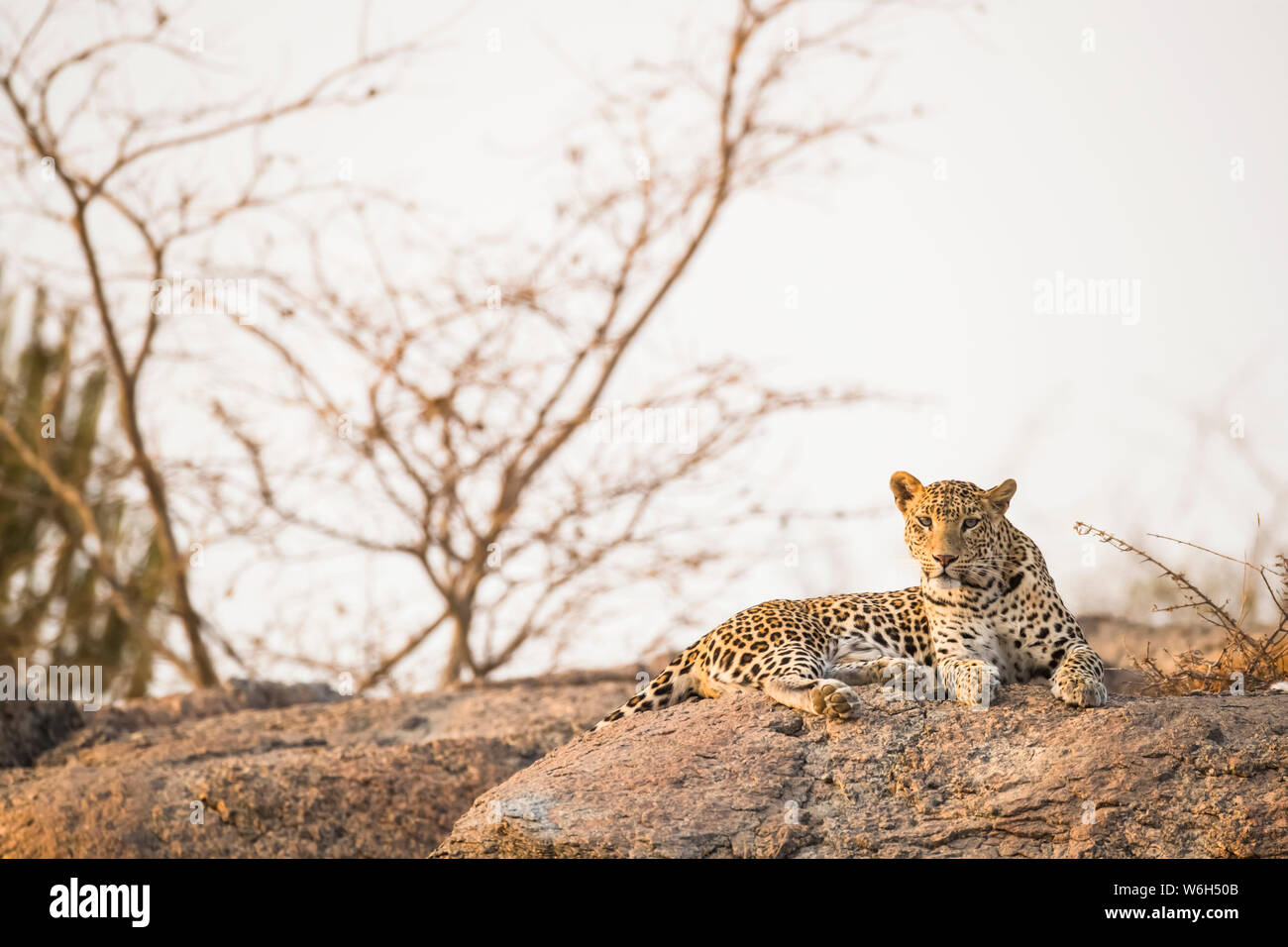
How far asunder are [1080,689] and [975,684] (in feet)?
1.53

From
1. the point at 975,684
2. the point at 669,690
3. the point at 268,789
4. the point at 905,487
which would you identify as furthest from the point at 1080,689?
the point at 268,789

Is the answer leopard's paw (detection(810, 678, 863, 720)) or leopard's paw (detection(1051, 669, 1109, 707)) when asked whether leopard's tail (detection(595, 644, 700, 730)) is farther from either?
leopard's paw (detection(1051, 669, 1109, 707))

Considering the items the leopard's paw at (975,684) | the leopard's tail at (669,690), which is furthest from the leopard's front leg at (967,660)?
the leopard's tail at (669,690)

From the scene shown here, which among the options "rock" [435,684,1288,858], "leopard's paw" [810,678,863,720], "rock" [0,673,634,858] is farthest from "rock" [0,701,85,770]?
"leopard's paw" [810,678,863,720]

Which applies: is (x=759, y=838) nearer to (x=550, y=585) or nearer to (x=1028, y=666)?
(x=1028, y=666)

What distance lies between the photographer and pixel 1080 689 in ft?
19.8

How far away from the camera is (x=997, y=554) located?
22.0 feet

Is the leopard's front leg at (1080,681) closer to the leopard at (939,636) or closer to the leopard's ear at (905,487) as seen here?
the leopard at (939,636)

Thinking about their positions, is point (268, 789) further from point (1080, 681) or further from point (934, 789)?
point (1080, 681)

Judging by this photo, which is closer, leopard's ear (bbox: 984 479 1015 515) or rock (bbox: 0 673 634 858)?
leopard's ear (bbox: 984 479 1015 515)

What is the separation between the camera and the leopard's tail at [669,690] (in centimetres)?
724

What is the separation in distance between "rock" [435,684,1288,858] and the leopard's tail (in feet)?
2.91

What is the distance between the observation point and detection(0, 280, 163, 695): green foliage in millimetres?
18500
